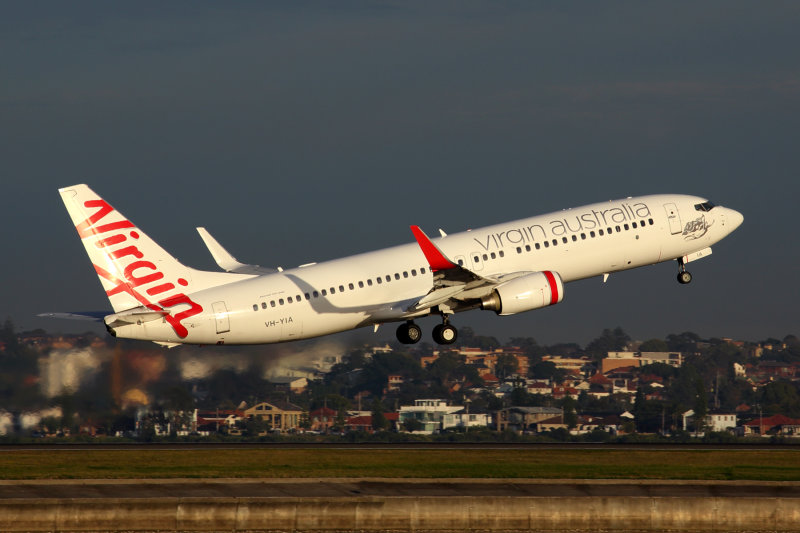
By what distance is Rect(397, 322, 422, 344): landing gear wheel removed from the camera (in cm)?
6562

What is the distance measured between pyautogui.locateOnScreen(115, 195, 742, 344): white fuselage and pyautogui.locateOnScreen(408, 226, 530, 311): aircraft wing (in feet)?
2.21

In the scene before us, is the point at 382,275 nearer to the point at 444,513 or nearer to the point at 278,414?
the point at 444,513

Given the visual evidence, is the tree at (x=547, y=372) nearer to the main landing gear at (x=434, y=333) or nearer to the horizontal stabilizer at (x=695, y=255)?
the horizontal stabilizer at (x=695, y=255)

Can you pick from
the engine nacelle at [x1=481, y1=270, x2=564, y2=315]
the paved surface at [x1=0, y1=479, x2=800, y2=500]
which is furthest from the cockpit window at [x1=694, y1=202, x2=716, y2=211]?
the paved surface at [x1=0, y1=479, x2=800, y2=500]

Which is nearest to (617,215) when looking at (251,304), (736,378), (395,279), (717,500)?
(395,279)

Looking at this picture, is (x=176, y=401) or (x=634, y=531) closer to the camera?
(x=634, y=531)

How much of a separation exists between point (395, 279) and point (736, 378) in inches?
3158

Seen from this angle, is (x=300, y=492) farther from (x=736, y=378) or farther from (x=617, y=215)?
(x=736, y=378)

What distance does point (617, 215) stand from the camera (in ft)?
218

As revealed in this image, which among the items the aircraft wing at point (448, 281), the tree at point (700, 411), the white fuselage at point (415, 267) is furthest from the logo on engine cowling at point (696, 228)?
the tree at point (700, 411)

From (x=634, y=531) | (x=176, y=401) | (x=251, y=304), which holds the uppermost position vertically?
(x=251, y=304)

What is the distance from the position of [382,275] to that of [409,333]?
5349mm

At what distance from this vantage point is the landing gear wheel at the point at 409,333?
65.6 meters

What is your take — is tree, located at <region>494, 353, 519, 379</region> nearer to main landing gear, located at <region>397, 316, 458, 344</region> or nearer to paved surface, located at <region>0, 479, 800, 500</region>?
main landing gear, located at <region>397, 316, 458, 344</region>
